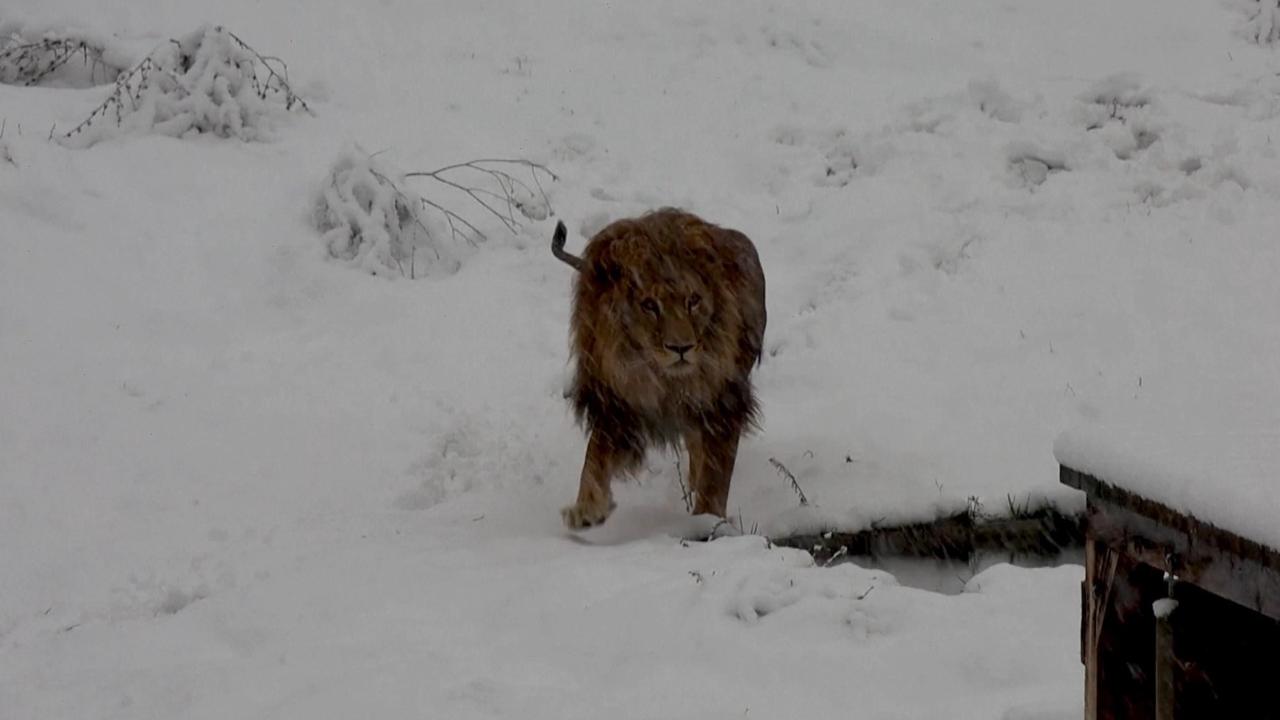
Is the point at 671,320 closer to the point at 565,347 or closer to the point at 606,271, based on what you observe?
the point at 606,271

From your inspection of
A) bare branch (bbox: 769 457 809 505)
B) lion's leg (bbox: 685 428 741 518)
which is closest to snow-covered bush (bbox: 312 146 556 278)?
bare branch (bbox: 769 457 809 505)

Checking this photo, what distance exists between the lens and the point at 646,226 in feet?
16.3

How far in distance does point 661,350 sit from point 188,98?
471 centimetres

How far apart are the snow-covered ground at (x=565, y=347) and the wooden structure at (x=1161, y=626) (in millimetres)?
230

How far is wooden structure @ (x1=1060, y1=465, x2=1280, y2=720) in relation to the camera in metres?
2.20

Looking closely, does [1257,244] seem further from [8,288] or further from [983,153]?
[8,288]

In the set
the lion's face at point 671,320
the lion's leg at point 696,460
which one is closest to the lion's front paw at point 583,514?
the lion's leg at point 696,460

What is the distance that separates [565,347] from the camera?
7012 mm

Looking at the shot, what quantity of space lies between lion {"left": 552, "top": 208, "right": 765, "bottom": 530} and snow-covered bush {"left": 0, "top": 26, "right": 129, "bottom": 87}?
5594 millimetres

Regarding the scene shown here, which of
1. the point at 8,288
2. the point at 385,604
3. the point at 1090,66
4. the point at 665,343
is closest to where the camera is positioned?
the point at 385,604

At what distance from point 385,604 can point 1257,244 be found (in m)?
5.12

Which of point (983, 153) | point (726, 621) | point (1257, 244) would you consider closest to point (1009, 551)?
point (726, 621)

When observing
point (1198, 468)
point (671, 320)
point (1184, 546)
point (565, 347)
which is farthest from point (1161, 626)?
point (565, 347)

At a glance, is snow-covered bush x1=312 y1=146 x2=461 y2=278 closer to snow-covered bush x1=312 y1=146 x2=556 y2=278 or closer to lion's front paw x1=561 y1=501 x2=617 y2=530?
snow-covered bush x1=312 y1=146 x2=556 y2=278
